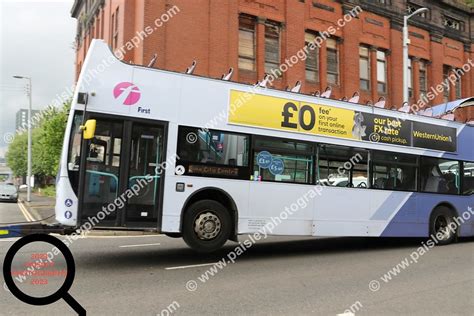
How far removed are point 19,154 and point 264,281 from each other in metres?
80.3

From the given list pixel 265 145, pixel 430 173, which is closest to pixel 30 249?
pixel 265 145

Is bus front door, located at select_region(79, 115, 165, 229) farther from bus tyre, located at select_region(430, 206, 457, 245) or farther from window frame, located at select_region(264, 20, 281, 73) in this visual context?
window frame, located at select_region(264, 20, 281, 73)

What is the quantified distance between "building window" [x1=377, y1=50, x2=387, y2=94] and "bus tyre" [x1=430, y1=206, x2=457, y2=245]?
1604cm

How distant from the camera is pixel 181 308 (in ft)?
17.9

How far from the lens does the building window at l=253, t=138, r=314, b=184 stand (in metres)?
8.92

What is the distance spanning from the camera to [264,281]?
7043mm

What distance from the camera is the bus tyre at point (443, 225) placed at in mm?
11812

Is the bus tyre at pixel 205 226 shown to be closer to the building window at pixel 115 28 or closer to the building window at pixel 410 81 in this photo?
the building window at pixel 115 28

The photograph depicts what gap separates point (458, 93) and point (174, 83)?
97.7 ft

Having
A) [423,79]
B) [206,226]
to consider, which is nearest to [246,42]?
[423,79]

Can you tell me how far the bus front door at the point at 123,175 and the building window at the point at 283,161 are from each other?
6.89 feet

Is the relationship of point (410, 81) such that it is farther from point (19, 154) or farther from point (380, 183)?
point (19, 154)

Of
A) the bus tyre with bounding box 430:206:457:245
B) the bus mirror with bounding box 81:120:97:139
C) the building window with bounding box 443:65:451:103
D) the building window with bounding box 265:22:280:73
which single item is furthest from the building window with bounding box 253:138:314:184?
the building window with bounding box 443:65:451:103

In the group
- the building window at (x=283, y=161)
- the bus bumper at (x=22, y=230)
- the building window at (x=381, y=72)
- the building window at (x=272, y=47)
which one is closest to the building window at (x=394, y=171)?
the building window at (x=283, y=161)
